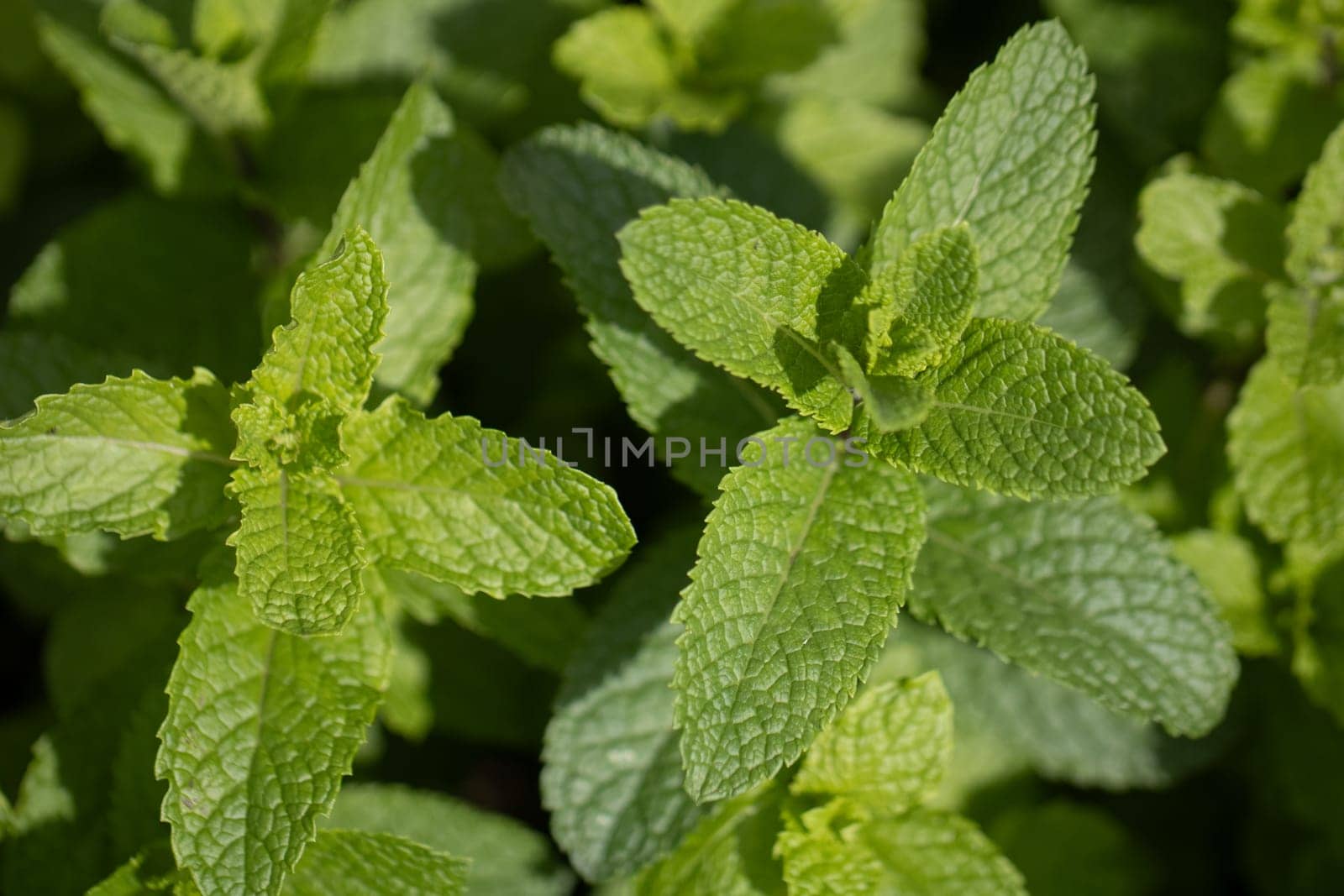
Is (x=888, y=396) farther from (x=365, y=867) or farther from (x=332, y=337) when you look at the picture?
(x=365, y=867)

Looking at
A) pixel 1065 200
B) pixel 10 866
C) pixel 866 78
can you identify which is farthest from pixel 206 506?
pixel 866 78

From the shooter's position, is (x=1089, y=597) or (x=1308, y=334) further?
(x=1308, y=334)

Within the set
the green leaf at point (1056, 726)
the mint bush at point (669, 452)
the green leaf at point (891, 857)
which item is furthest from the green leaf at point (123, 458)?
the green leaf at point (1056, 726)

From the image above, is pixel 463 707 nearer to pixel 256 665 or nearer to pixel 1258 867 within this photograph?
pixel 256 665

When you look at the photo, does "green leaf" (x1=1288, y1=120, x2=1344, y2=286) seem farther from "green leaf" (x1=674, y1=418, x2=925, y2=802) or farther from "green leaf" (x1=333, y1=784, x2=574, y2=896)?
"green leaf" (x1=333, y1=784, x2=574, y2=896)

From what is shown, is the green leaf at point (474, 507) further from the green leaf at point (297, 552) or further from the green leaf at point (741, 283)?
the green leaf at point (741, 283)

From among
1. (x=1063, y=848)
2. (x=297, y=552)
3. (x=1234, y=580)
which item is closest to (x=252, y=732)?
(x=297, y=552)
